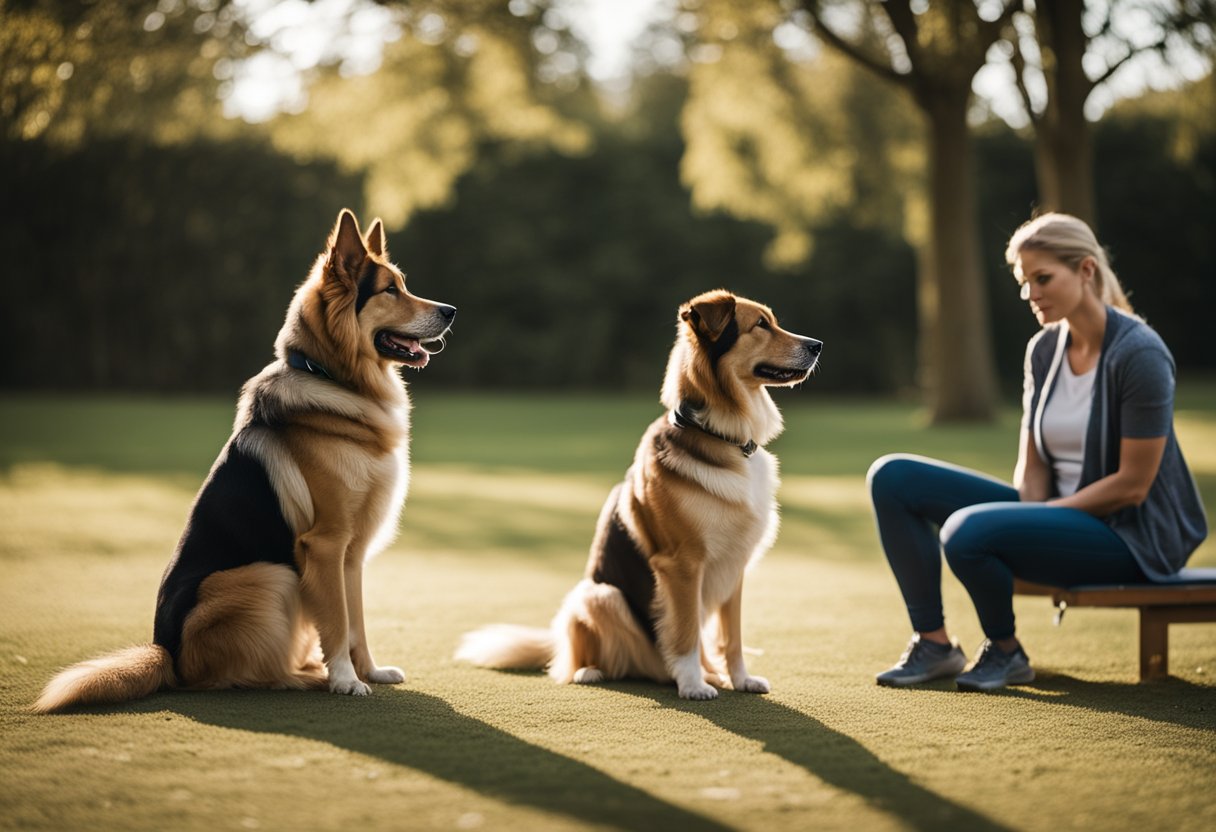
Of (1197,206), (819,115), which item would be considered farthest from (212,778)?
(1197,206)

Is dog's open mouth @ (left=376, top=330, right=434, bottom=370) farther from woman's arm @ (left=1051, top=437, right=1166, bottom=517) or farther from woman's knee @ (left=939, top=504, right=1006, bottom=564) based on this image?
woman's arm @ (left=1051, top=437, right=1166, bottom=517)

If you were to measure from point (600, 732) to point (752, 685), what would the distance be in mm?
885

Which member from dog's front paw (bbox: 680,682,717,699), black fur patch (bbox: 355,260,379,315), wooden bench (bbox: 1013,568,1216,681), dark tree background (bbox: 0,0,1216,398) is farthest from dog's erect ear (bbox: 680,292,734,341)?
dark tree background (bbox: 0,0,1216,398)

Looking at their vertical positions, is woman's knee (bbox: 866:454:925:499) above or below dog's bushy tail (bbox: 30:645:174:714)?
above

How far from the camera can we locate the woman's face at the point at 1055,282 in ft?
14.1

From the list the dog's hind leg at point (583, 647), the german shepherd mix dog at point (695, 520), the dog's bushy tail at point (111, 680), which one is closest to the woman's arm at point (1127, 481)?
the german shepherd mix dog at point (695, 520)

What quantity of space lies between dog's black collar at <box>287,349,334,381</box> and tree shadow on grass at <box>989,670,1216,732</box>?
2675 mm

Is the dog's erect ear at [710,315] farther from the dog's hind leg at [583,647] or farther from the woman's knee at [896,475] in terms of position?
the dog's hind leg at [583,647]

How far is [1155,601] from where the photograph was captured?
4309 millimetres

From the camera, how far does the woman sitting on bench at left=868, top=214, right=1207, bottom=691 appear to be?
421 cm

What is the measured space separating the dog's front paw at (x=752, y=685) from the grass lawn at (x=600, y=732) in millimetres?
88

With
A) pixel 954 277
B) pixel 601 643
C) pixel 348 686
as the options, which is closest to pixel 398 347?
pixel 348 686

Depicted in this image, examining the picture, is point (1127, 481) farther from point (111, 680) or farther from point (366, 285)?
point (111, 680)

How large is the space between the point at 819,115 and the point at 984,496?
1650 cm
